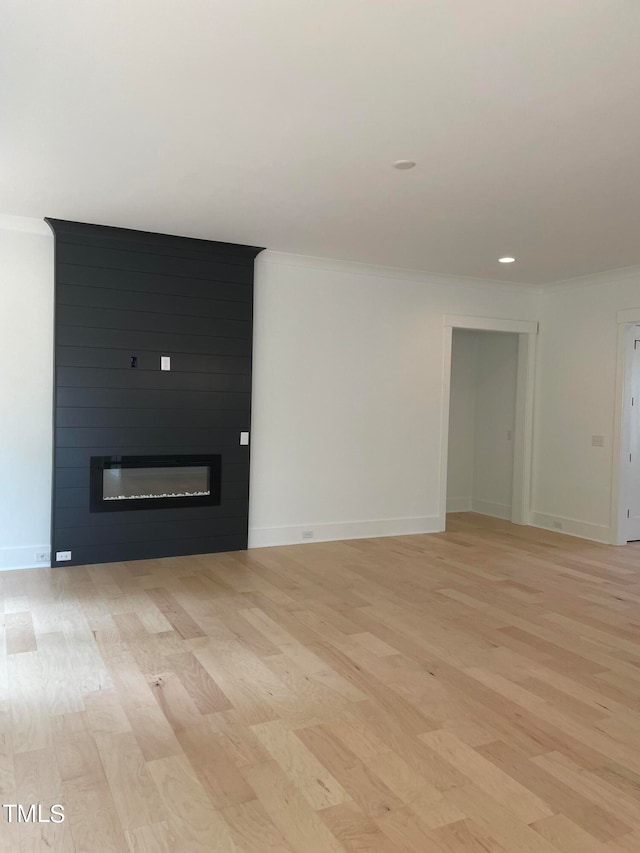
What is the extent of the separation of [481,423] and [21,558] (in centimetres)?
571

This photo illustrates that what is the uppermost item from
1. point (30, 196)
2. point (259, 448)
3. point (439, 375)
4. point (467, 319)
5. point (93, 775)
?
point (30, 196)

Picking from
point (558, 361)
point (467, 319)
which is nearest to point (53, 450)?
point (467, 319)

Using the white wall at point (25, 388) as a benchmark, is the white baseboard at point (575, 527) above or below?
below

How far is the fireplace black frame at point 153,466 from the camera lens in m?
5.27

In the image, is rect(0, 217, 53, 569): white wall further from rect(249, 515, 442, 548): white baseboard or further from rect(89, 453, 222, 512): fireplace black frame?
rect(249, 515, 442, 548): white baseboard

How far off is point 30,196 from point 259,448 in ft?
9.20

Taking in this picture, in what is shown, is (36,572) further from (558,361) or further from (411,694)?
(558,361)

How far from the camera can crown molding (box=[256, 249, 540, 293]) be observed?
19.9 feet

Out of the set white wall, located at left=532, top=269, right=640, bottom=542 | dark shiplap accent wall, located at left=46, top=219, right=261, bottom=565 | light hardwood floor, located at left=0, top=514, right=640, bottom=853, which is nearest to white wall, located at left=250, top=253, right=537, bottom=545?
dark shiplap accent wall, located at left=46, top=219, right=261, bottom=565

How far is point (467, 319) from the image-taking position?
7043 mm

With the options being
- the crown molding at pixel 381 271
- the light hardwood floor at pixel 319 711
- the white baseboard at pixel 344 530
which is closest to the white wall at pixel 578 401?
the crown molding at pixel 381 271

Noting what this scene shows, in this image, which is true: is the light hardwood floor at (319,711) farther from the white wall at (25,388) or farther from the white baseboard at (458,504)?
the white baseboard at (458,504)

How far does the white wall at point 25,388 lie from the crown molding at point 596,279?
17.2ft

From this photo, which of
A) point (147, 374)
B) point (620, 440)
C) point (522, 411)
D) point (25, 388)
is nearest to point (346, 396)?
point (147, 374)
